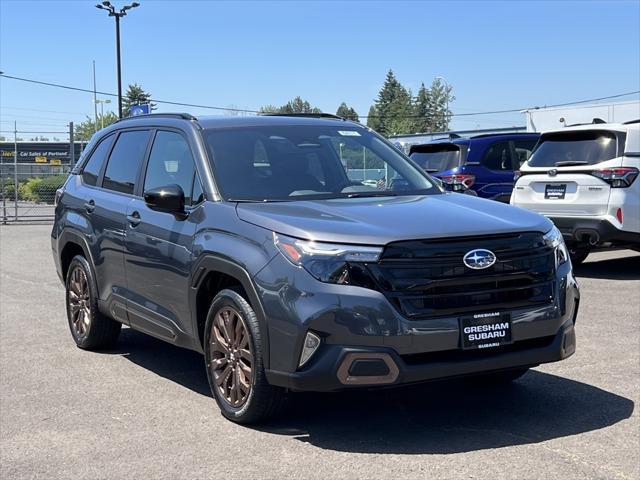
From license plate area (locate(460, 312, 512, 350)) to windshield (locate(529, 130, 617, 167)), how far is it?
277 inches

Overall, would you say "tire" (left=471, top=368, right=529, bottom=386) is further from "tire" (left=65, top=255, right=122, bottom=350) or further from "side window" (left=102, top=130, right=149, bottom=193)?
"tire" (left=65, top=255, right=122, bottom=350)

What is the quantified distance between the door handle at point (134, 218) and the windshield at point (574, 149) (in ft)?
22.9

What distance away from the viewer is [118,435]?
16.0 feet

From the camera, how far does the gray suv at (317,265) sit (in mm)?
4344

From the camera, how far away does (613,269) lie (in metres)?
12.3

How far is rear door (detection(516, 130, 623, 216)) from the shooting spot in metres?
10.9

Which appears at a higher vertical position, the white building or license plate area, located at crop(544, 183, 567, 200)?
the white building

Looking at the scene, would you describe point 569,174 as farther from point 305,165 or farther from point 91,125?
point 91,125

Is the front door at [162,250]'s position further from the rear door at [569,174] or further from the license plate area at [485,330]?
the rear door at [569,174]

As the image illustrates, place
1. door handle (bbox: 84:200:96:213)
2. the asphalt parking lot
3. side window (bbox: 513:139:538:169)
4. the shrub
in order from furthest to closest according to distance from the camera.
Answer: the shrub → side window (bbox: 513:139:538:169) → door handle (bbox: 84:200:96:213) → the asphalt parking lot

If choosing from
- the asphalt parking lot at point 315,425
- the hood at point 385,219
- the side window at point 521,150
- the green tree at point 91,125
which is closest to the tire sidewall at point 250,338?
the asphalt parking lot at point 315,425

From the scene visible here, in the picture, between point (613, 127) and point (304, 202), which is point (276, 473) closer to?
point (304, 202)

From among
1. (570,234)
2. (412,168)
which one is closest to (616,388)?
(412,168)

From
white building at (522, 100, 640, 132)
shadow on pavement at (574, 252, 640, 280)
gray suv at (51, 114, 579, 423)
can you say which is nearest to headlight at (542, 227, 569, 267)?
gray suv at (51, 114, 579, 423)
